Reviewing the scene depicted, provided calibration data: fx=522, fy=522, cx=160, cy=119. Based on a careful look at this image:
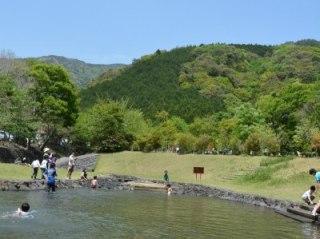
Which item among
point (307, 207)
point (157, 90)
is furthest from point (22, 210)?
point (157, 90)

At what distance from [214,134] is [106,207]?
48772 mm

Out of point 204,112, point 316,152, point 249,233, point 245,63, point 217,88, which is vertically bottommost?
point 249,233

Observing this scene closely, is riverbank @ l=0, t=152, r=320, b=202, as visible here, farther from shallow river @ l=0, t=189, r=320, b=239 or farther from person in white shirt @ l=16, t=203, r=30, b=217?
person in white shirt @ l=16, t=203, r=30, b=217

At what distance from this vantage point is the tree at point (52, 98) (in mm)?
69125

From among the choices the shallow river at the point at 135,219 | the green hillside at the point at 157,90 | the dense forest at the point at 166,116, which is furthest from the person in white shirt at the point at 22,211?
the green hillside at the point at 157,90

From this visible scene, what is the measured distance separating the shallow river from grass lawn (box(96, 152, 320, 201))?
21.9 ft

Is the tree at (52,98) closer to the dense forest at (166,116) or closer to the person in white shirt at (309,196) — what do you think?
the dense forest at (166,116)

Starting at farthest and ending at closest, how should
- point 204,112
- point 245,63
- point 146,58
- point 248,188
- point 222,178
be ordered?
point 146,58, point 245,63, point 204,112, point 222,178, point 248,188

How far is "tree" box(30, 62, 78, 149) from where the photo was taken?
227 ft

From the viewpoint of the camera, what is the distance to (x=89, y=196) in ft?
115

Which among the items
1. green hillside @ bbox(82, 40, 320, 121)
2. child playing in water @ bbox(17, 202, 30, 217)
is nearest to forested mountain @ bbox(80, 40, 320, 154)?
green hillside @ bbox(82, 40, 320, 121)

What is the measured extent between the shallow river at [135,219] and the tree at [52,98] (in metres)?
34.8

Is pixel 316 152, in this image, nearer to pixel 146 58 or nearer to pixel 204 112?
pixel 204 112

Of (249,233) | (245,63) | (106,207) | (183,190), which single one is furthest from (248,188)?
(245,63)
